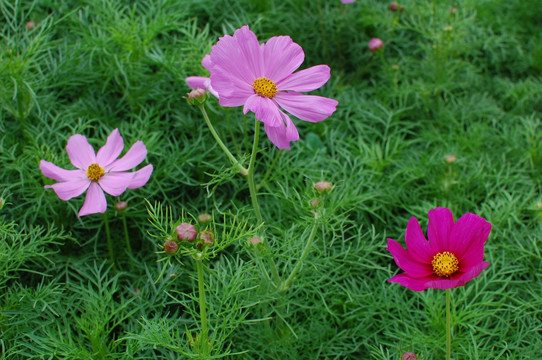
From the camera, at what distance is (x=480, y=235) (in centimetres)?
105

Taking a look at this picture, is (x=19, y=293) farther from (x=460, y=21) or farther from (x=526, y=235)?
(x=460, y=21)

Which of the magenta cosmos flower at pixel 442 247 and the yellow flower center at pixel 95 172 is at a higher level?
the magenta cosmos flower at pixel 442 247

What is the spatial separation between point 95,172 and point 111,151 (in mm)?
75

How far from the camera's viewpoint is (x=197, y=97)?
1.19 meters

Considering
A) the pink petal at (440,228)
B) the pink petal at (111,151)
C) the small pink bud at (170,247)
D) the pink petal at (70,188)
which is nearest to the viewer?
the small pink bud at (170,247)

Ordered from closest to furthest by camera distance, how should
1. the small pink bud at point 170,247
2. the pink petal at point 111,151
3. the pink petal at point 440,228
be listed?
the small pink bud at point 170,247 < the pink petal at point 440,228 < the pink petal at point 111,151

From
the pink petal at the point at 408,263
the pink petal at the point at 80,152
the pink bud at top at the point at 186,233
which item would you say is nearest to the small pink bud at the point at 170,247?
the pink bud at top at the point at 186,233

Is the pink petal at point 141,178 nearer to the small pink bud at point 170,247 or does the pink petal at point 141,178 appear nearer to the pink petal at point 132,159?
the pink petal at point 132,159

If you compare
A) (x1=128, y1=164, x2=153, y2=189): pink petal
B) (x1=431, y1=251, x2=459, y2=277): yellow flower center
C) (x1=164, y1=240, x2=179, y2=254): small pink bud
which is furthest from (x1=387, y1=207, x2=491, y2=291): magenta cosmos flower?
(x1=128, y1=164, x2=153, y2=189): pink petal

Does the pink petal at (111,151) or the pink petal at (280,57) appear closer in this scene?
the pink petal at (280,57)

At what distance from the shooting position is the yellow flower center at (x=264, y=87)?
44.0 inches

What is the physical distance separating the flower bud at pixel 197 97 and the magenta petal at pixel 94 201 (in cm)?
33

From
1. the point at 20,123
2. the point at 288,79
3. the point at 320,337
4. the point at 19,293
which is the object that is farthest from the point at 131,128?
the point at 320,337

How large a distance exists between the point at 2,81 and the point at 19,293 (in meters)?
0.65
